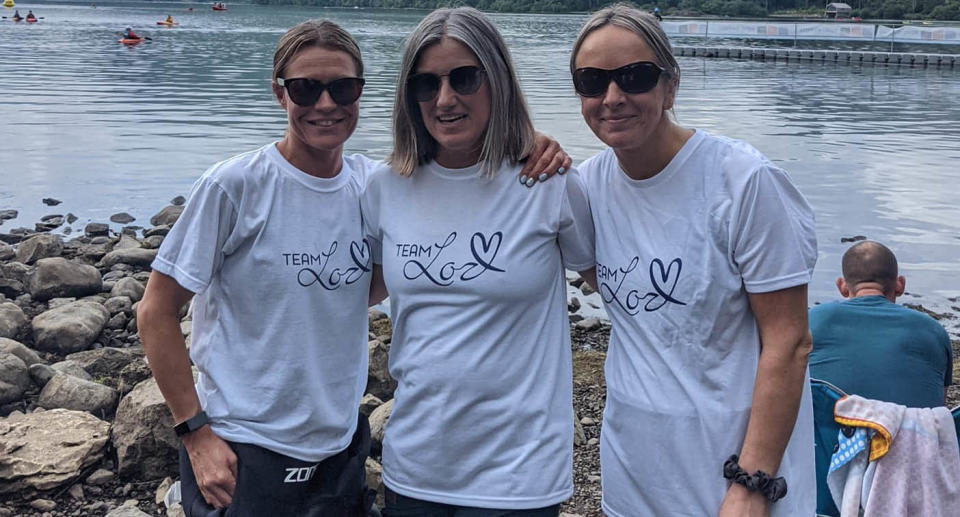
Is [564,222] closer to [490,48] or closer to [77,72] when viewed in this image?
[490,48]

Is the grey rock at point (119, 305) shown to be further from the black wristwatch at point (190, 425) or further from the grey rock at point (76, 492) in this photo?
the black wristwatch at point (190, 425)

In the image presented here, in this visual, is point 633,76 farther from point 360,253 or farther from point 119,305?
point 119,305

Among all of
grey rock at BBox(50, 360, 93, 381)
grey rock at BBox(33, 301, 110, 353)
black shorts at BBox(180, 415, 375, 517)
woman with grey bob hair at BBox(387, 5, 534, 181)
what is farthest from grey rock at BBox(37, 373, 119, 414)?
woman with grey bob hair at BBox(387, 5, 534, 181)

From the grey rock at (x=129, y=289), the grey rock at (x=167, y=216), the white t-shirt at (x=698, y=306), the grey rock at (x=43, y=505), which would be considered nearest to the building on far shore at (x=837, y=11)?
the grey rock at (x=167, y=216)

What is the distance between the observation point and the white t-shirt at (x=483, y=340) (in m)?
2.95

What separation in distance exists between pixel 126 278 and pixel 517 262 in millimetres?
8750

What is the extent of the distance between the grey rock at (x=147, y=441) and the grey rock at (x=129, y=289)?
5049mm

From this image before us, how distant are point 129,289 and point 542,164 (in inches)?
329

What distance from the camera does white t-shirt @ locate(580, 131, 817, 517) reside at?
2.66 m

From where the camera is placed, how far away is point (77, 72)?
41.0m

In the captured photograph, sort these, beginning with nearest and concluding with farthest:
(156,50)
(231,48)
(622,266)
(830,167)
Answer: (622,266), (830,167), (156,50), (231,48)

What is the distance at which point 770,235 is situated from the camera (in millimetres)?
2631

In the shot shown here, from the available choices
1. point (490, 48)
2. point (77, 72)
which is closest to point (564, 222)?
point (490, 48)

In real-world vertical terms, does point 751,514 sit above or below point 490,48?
below
